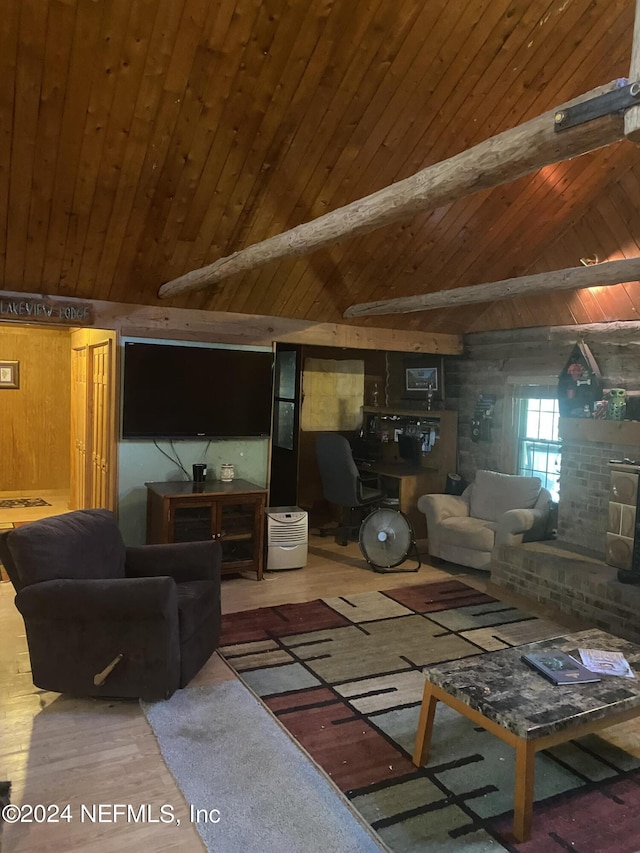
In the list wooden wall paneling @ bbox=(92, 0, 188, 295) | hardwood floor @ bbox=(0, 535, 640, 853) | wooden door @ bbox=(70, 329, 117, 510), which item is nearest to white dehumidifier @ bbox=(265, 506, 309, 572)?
wooden door @ bbox=(70, 329, 117, 510)

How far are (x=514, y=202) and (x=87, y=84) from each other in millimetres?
3174

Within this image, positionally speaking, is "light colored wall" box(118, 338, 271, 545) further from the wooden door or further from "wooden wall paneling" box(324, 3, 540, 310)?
"wooden wall paneling" box(324, 3, 540, 310)

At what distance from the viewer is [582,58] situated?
3.80 metres

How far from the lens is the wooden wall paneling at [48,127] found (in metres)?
2.98

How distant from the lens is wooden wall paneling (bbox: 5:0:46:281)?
2.97 meters

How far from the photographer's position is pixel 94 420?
6.16 meters

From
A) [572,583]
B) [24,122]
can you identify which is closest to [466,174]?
[24,122]

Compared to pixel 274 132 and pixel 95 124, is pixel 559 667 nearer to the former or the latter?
pixel 274 132

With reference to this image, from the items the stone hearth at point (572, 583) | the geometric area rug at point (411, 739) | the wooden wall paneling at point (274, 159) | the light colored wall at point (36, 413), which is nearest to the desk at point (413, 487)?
the stone hearth at point (572, 583)

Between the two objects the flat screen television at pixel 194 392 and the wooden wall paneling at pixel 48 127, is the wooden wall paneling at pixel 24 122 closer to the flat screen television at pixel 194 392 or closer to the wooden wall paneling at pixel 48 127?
the wooden wall paneling at pixel 48 127

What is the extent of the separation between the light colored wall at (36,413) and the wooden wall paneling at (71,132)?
4130 millimetres

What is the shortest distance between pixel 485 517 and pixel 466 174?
4.05 metres

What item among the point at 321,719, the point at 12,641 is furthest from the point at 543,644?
the point at 12,641

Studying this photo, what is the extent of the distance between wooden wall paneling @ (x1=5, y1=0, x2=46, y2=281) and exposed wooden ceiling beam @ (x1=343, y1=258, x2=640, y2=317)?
2.80 meters
